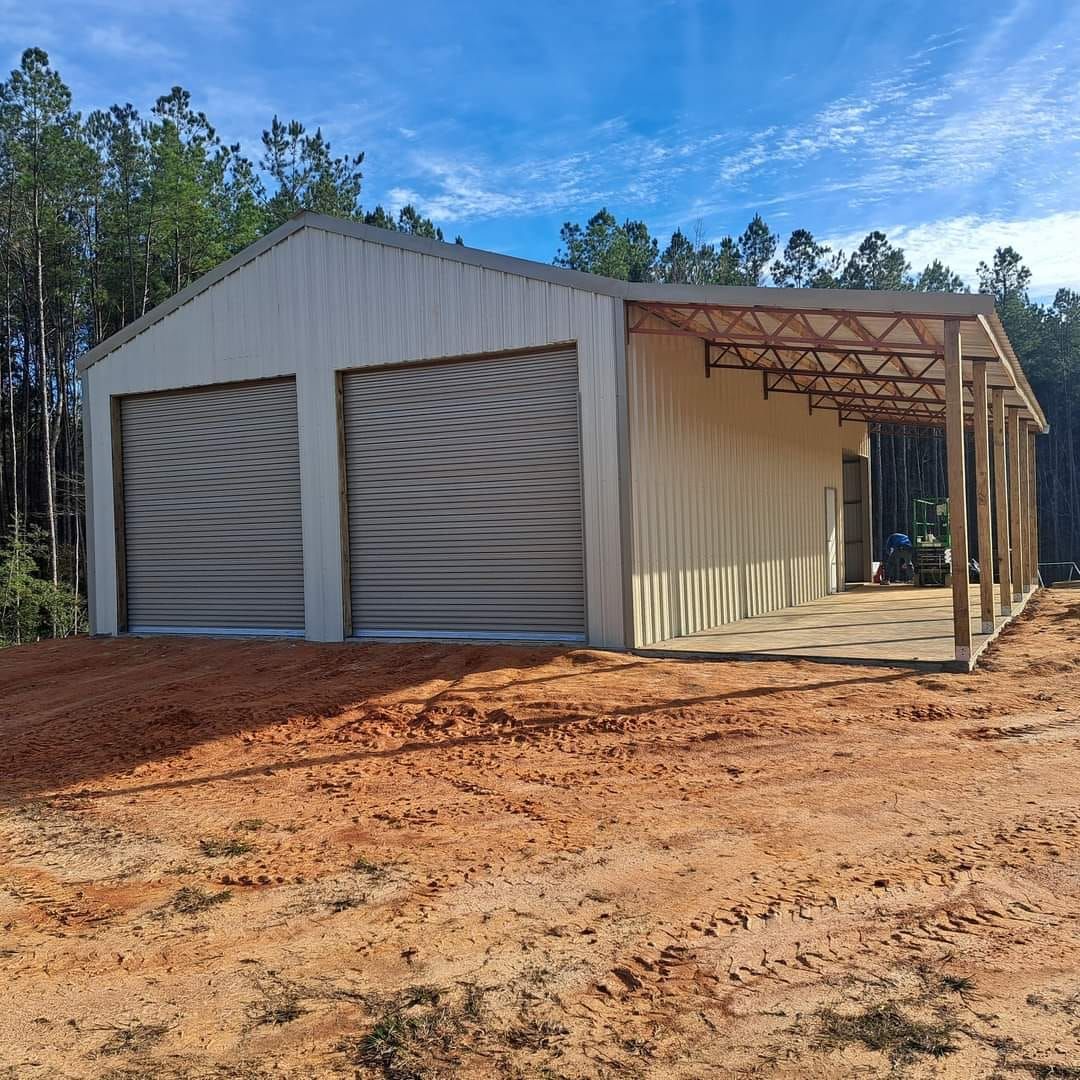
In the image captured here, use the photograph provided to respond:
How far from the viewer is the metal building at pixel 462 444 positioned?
469 inches

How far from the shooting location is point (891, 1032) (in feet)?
10.8

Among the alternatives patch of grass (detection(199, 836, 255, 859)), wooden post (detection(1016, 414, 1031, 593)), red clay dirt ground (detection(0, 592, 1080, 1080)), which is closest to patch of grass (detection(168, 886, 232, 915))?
red clay dirt ground (detection(0, 592, 1080, 1080))

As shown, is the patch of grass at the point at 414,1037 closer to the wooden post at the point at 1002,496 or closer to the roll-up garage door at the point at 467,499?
the roll-up garage door at the point at 467,499

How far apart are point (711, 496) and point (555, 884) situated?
10.3 m

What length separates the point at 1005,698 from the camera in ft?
29.8

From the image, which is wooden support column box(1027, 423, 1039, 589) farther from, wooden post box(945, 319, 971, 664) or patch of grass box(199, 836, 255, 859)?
patch of grass box(199, 836, 255, 859)

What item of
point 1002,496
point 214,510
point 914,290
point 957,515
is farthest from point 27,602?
point 914,290

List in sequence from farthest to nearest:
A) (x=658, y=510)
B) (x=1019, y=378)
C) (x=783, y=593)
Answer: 1. (x=783, y=593)
2. (x=1019, y=378)
3. (x=658, y=510)

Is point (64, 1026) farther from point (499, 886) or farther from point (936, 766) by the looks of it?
point (936, 766)

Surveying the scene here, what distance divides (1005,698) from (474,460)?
7141 mm

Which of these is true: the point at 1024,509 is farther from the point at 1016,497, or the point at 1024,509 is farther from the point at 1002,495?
the point at 1002,495

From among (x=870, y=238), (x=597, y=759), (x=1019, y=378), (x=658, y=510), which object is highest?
(x=870, y=238)

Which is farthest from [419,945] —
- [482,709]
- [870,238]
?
[870,238]

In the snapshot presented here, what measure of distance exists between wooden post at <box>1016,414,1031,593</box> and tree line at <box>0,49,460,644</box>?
70.5 ft
